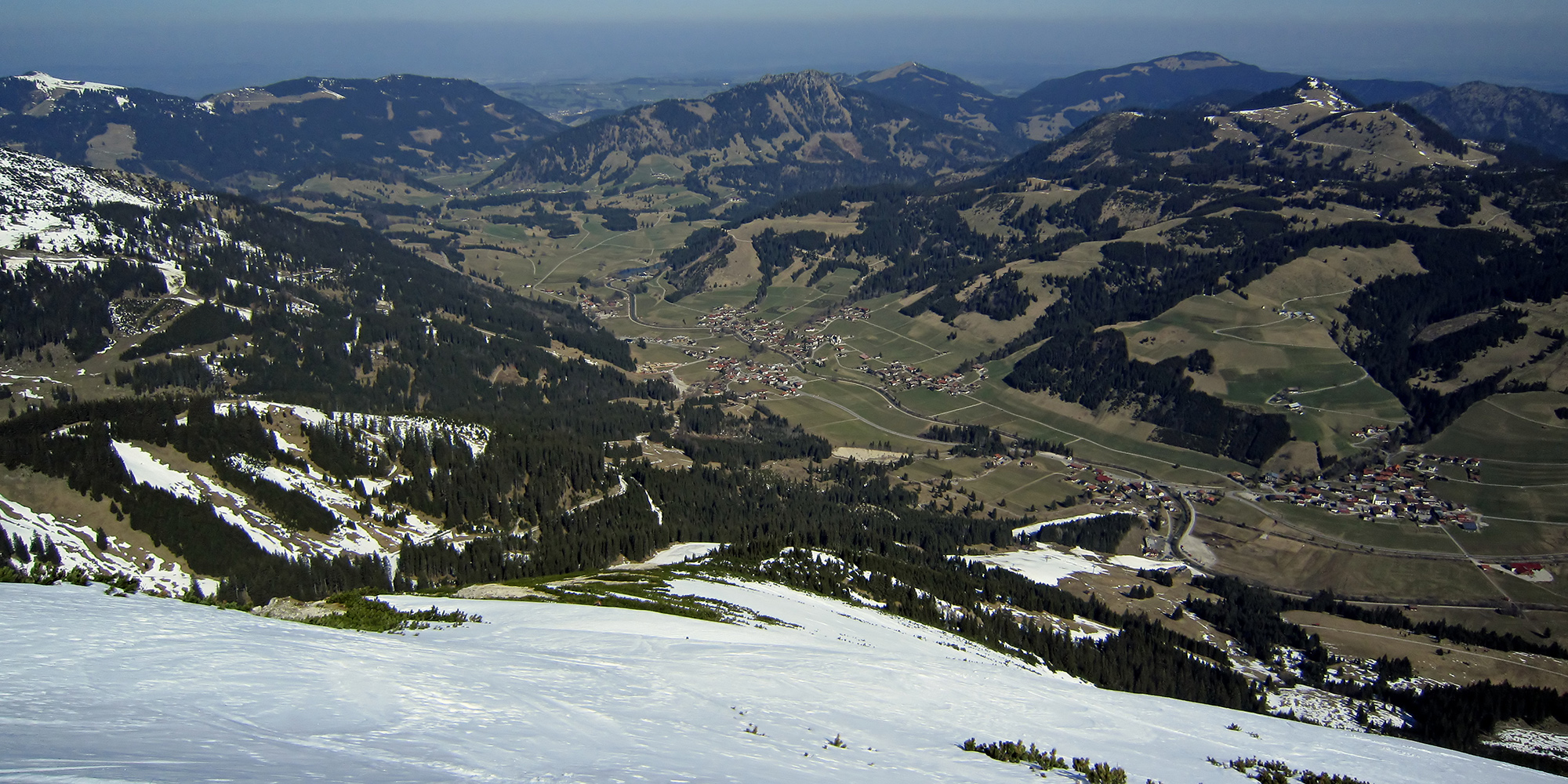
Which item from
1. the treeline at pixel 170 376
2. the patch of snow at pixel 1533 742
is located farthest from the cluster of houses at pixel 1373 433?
the treeline at pixel 170 376

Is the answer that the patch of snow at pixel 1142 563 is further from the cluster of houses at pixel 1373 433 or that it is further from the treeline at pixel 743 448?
the cluster of houses at pixel 1373 433

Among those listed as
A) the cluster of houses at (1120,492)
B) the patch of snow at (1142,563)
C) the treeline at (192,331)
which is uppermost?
the treeline at (192,331)

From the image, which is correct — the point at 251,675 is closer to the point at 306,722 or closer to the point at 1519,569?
the point at 306,722

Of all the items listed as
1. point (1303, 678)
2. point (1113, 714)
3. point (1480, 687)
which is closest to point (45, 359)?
point (1113, 714)

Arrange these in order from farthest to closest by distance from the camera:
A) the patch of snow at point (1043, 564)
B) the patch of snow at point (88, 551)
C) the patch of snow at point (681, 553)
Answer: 1. the patch of snow at point (1043, 564)
2. the patch of snow at point (681, 553)
3. the patch of snow at point (88, 551)

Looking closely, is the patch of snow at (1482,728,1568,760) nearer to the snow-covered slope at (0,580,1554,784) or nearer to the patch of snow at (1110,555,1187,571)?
the snow-covered slope at (0,580,1554,784)
